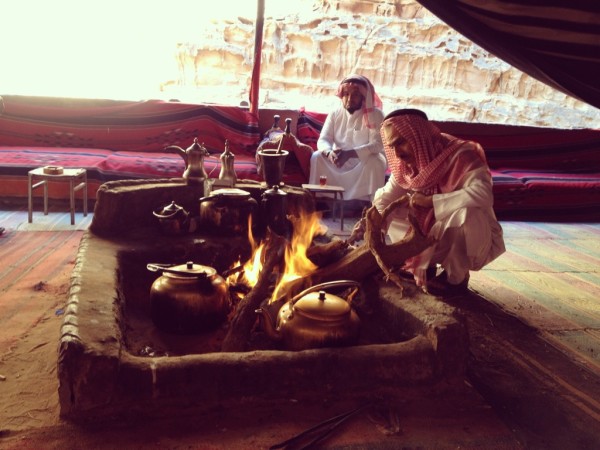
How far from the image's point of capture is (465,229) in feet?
10.5

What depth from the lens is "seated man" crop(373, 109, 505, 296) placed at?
3174mm

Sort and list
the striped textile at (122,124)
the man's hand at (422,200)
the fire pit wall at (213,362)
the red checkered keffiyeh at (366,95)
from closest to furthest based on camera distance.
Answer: the fire pit wall at (213,362)
the man's hand at (422,200)
the red checkered keffiyeh at (366,95)
the striped textile at (122,124)

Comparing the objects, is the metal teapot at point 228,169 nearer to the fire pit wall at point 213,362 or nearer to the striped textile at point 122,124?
the fire pit wall at point 213,362

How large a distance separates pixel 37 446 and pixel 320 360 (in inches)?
40.2

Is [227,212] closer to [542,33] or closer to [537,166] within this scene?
[542,33]

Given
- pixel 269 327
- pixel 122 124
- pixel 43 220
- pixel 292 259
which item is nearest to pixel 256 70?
pixel 122 124

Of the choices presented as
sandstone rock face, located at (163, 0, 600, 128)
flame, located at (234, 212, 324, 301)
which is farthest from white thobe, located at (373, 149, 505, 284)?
sandstone rock face, located at (163, 0, 600, 128)

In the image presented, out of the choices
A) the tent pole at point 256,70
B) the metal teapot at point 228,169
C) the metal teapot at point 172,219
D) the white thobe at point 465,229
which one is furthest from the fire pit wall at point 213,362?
the tent pole at point 256,70

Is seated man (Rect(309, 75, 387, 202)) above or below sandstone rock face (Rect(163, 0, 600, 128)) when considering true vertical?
below

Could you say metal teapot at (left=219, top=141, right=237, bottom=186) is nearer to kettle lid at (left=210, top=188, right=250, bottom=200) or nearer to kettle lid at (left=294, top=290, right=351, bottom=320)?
kettle lid at (left=210, top=188, right=250, bottom=200)

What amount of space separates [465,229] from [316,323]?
4.87 feet

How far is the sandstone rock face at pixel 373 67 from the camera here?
14.2 metres

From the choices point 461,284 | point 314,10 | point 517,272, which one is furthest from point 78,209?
point 314,10

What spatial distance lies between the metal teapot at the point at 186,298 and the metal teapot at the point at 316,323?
1.03 ft
